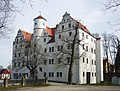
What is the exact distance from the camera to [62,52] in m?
44.6

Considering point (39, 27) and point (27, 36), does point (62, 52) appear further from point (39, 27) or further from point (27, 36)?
point (27, 36)

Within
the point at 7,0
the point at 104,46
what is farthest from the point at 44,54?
the point at 7,0

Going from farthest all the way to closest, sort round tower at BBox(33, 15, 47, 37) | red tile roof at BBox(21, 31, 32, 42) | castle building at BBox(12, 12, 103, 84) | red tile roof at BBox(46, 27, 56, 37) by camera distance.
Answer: red tile roof at BBox(21, 31, 32, 42)
red tile roof at BBox(46, 27, 56, 37)
round tower at BBox(33, 15, 47, 37)
castle building at BBox(12, 12, 103, 84)

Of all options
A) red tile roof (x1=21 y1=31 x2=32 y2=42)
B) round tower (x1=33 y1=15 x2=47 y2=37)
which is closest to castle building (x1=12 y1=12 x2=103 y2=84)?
round tower (x1=33 y1=15 x2=47 y2=37)

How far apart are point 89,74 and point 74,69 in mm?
5126

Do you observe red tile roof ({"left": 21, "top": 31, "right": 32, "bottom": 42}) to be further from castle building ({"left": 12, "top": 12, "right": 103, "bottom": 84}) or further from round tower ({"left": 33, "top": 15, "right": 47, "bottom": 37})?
round tower ({"left": 33, "top": 15, "right": 47, "bottom": 37})

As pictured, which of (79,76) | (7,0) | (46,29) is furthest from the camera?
(46,29)

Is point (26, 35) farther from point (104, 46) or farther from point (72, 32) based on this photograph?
point (104, 46)

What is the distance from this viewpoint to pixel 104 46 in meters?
59.1

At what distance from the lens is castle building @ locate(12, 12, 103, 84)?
4559cm

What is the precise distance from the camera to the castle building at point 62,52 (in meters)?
45.6

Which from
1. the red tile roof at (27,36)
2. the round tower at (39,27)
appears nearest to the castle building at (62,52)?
the round tower at (39,27)

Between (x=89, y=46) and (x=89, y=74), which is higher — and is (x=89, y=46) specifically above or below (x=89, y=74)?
above

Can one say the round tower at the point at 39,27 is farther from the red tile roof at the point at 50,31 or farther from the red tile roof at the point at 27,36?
the red tile roof at the point at 27,36
